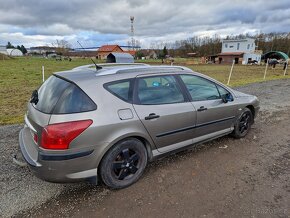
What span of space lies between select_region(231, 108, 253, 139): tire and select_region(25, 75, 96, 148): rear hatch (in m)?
3.10

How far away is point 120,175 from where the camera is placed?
285 cm

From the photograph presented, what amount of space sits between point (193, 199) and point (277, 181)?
1345 mm

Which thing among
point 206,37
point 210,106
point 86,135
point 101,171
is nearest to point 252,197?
point 210,106

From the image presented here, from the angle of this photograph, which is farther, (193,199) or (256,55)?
(256,55)

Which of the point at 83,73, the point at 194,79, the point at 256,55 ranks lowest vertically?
the point at 256,55

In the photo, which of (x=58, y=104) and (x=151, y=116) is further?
(x=151, y=116)

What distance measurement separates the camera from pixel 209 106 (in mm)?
3637

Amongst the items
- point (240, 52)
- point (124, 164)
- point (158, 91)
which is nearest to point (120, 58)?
point (158, 91)

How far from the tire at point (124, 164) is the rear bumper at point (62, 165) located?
0.18 m

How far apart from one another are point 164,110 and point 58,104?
4.62ft

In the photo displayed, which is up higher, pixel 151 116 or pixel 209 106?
pixel 151 116

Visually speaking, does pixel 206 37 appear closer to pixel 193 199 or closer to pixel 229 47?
pixel 229 47

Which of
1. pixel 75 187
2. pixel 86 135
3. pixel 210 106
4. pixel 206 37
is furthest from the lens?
pixel 206 37

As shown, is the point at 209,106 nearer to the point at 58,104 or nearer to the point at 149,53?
the point at 58,104
